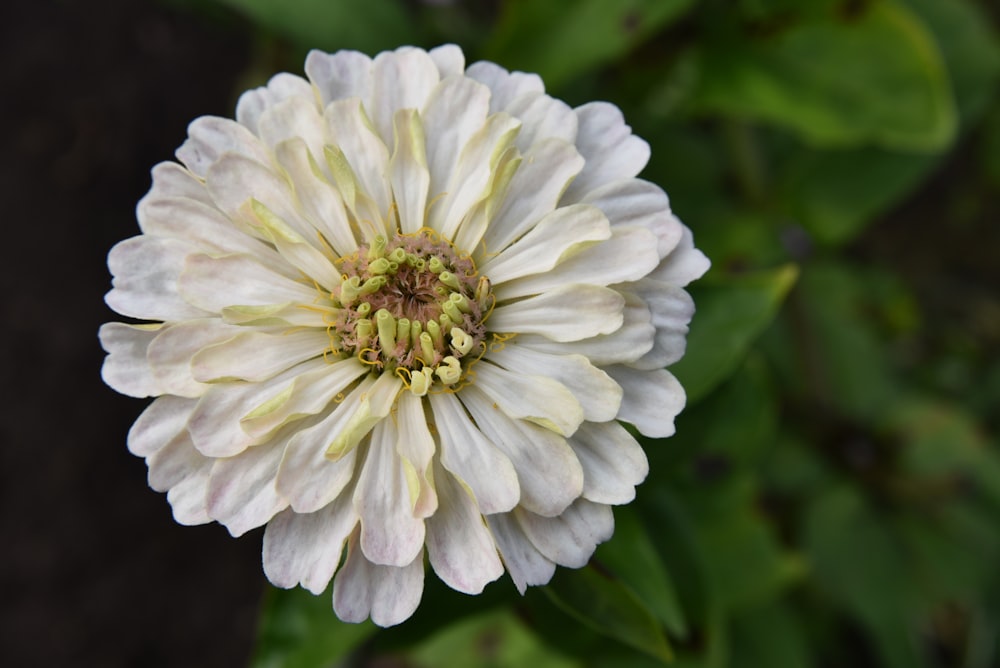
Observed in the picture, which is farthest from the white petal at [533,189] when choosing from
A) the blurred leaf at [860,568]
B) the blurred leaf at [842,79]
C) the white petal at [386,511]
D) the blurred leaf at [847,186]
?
the blurred leaf at [860,568]

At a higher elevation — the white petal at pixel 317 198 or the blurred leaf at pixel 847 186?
the white petal at pixel 317 198

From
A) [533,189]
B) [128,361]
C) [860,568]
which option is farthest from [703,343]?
[860,568]

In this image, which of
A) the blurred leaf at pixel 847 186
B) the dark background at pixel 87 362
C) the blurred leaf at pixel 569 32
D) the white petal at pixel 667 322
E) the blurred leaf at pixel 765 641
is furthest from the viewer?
the dark background at pixel 87 362

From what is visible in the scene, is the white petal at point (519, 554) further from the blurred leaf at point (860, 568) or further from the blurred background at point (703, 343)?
the blurred leaf at point (860, 568)

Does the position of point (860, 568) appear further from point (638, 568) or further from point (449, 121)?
point (449, 121)

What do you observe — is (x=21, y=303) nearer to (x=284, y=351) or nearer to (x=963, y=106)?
(x=284, y=351)

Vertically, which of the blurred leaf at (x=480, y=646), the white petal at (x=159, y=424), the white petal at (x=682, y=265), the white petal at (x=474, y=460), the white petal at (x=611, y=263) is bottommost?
the blurred leaf at (x=480, y=646)

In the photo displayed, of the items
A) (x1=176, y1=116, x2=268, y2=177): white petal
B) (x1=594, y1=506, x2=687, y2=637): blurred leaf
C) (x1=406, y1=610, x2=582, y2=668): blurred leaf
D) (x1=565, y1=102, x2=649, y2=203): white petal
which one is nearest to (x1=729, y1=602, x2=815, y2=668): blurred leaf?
(x1=406, y1=610, x2=582, y2=668): blurred leaf

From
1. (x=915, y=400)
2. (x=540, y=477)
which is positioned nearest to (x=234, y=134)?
(x=540, y=477)
